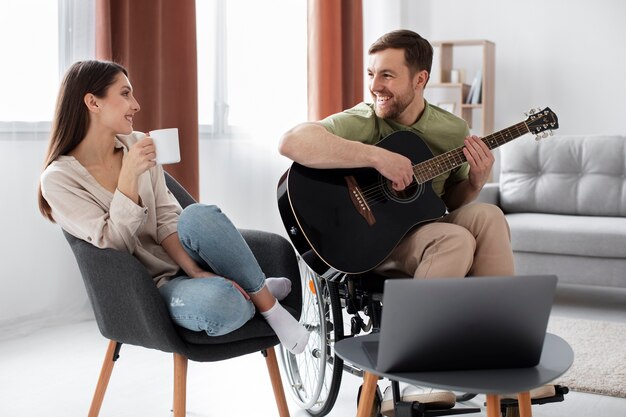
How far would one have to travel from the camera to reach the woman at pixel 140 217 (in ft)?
5.91

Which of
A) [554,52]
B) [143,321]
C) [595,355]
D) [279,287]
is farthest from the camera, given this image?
[554,52]

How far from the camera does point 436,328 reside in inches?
49.4

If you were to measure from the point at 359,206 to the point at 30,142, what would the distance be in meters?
1.69

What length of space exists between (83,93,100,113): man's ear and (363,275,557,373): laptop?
1.08 meters

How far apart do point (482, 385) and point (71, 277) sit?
2.44m

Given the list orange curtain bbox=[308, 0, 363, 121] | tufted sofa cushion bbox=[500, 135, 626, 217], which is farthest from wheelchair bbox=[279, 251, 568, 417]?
orange curtain bbox=[308, 0, 363, 121]

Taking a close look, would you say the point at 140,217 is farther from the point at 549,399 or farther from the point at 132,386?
the point at 549,399

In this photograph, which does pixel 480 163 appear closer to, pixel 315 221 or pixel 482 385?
pixel 315 221

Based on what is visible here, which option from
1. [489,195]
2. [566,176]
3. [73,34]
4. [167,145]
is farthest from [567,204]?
[167,145]

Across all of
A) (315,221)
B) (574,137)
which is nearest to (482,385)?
(315,221)

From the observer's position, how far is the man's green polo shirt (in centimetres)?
212

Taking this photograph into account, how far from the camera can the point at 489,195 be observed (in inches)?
159

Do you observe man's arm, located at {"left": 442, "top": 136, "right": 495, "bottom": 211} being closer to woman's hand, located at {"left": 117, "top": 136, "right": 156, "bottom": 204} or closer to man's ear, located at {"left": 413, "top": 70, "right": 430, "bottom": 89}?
man's ear, located at {"left": 413, "top": 70, "right": 430, "bottom": 89}

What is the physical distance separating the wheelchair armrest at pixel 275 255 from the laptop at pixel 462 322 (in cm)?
80
